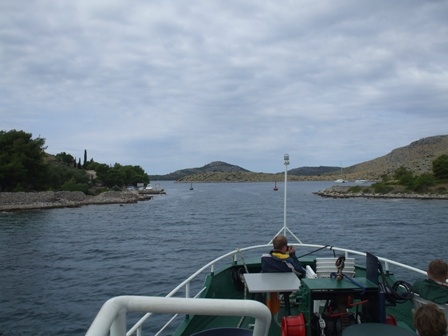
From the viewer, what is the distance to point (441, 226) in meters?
A: 39.9

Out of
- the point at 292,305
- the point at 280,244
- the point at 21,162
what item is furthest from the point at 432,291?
the point at 21,162

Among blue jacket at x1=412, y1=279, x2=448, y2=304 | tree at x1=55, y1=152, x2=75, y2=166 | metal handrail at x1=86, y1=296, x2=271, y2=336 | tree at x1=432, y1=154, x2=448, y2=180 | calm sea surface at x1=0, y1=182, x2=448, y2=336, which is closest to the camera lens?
metal handrail at x1=86, y1=296, x2=271, y2=336

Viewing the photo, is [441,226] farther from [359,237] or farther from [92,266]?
[92,266]

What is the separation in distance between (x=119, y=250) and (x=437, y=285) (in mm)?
25279

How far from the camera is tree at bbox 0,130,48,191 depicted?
2790 inches

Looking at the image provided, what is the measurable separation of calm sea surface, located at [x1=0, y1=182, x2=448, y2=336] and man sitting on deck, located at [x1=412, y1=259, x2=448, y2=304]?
Answer: 10.9 meters

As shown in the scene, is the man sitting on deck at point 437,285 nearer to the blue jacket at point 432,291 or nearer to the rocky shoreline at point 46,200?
the blue jacket at point 432,291

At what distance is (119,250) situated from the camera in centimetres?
2783

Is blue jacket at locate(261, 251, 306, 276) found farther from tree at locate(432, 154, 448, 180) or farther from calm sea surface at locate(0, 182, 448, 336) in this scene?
tree at locate(432, 154, 448, 180)

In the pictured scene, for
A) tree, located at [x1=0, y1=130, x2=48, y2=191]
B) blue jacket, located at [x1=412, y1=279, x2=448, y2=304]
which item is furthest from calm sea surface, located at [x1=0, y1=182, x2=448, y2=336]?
tree, located at [x1=0, y1=130, x2=48, y2=191]

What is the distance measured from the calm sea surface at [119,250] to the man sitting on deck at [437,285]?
10931 millimetres

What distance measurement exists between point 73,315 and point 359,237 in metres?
24.9

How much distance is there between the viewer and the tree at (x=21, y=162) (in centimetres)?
7088

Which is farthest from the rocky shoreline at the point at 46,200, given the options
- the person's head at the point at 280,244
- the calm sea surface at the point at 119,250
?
the person's head at the point at 280,244
